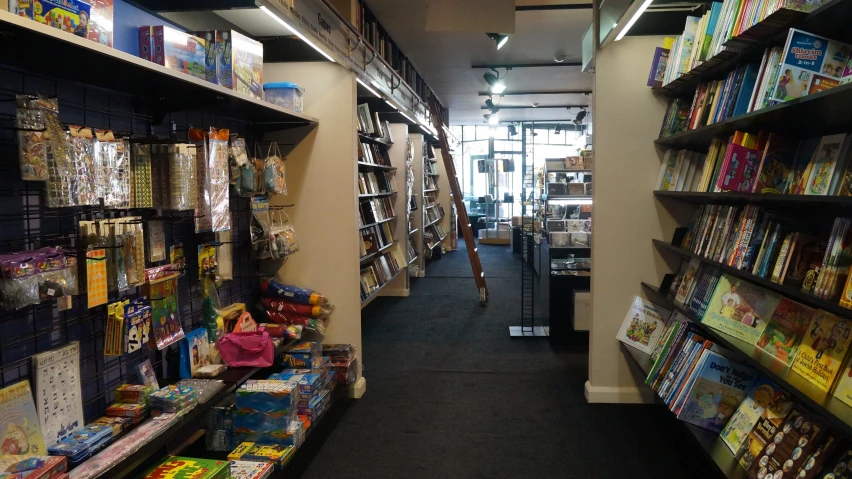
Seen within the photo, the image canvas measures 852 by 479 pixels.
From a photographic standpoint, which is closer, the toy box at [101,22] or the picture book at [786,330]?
the toy box at [101,22]

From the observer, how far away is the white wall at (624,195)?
138 inches

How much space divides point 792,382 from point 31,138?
8.33 ft

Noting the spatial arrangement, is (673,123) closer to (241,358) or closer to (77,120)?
(241,358)

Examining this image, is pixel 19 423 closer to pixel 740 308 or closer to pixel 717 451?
pixel 717 451

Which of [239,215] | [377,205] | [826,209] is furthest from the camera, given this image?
[377,205]

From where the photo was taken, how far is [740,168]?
236cm

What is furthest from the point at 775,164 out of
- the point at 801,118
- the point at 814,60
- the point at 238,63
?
the point at 238,63

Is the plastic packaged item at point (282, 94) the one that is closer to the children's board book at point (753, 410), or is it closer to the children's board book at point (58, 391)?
the children's board book at point (58, 391)

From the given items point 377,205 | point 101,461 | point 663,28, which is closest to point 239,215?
point 101,461

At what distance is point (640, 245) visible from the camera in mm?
3574

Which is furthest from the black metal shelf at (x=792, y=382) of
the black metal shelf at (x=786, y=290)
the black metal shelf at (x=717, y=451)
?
the black metal shelf at (x=717, y=451)

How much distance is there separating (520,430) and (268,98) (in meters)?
2.41

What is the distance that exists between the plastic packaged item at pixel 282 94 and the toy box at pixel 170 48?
78cm

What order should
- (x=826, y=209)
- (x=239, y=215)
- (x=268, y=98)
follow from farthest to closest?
(x=239, y=215)
(x=268, y=98)
(x=826, y=209)
